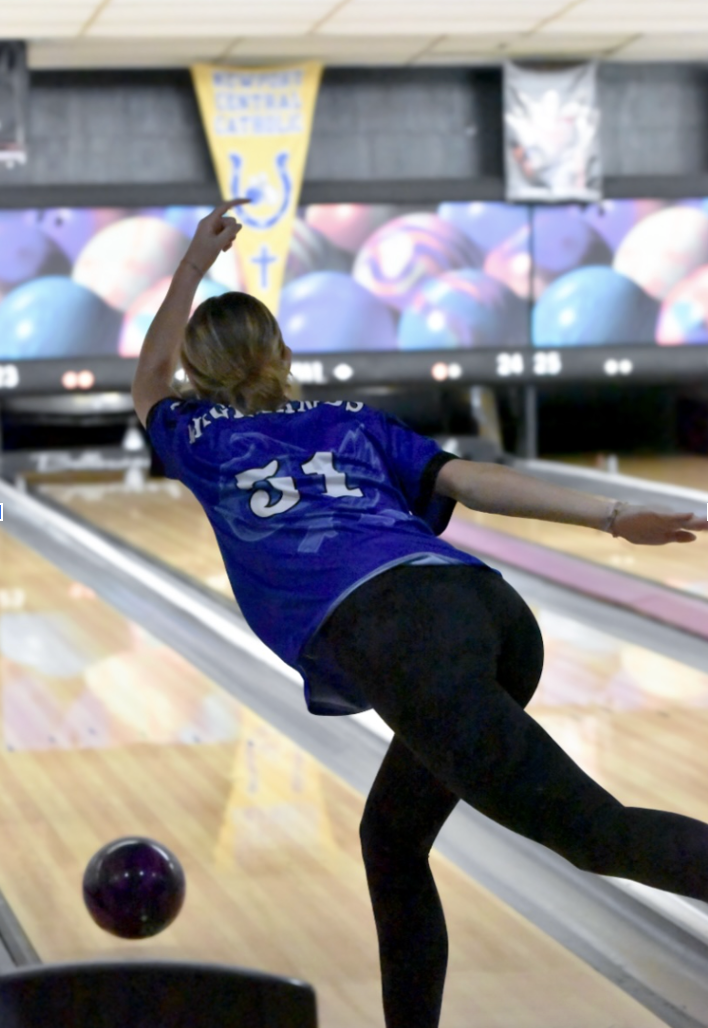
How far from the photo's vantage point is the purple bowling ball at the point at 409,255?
7.68 meters

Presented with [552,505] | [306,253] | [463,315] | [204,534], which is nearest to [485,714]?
[552,505]

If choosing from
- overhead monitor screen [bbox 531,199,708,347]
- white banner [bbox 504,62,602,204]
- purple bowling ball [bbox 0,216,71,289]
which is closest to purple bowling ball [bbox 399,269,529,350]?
overhead monitor screen [bbox 531,199,708,347]

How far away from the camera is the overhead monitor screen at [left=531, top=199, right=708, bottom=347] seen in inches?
311

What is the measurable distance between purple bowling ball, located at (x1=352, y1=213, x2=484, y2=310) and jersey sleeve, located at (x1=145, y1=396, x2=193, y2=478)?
605cm

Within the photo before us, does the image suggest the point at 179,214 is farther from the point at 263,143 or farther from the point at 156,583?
the point at 156,583

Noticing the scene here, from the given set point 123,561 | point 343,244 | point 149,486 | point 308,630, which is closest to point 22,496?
point 149,486

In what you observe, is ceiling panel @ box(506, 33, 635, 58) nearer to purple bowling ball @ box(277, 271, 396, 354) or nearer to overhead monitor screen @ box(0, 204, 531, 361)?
overhead monitor screen @ box(0, 204, 531, 361)

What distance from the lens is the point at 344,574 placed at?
4.95ft

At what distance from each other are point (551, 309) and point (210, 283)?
6.08ft

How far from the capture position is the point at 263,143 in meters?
7.58

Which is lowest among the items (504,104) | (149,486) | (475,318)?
(149,486)

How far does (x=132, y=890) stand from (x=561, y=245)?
6281 millimetres

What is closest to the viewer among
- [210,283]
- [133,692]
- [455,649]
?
[455,649]

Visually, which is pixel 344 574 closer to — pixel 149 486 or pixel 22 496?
pixel 22 496
